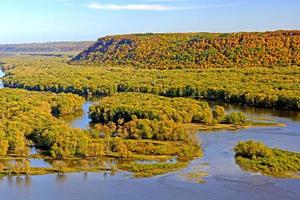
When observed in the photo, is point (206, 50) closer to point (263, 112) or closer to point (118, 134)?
point (263, 112)

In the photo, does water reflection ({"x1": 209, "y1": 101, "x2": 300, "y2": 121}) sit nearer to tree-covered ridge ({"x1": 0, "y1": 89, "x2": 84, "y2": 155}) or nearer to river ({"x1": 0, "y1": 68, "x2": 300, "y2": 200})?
river ({"x1": 0, "y1": 68, "x2": 300, "y2": 200})

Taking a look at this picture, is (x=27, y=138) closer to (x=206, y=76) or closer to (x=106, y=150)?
(x=106, y=150)

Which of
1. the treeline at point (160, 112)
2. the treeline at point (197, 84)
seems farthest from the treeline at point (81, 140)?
the treeline at point (197, 84)

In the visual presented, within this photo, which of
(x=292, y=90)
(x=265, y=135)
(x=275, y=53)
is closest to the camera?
(x=265, y=135)

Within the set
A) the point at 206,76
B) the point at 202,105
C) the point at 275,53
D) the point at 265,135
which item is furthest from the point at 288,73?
the point at 265,135

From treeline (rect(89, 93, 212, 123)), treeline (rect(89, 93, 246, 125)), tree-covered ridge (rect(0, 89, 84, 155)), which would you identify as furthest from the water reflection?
tree-covered ridge (rect(0, 89, 84, 155))
